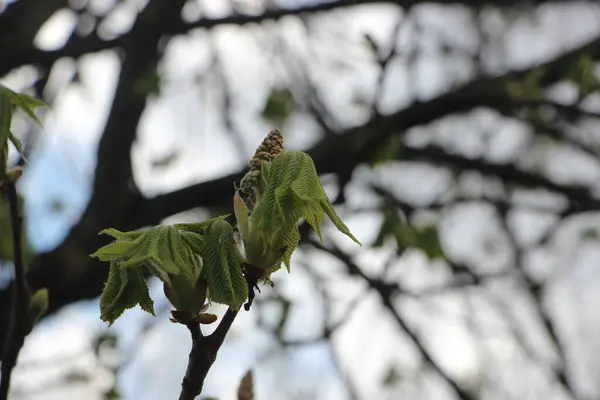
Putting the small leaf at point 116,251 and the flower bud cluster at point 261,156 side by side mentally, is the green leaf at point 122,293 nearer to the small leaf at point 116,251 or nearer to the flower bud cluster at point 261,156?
the small leaf at point 116,251

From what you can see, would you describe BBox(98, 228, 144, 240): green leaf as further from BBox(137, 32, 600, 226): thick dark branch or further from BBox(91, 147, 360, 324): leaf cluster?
BBox(137, 32, 600, 226): thick dark branch

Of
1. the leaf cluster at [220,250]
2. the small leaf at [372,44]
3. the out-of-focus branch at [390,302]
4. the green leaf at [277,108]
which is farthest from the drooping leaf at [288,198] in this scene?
the green leaf at [277,108]

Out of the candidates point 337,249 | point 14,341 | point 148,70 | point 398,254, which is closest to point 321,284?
point 337,249

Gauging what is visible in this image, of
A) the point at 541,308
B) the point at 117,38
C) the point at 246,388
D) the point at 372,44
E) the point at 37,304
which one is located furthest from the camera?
the point at 541,308

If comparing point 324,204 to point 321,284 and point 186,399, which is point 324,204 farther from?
point 321,284

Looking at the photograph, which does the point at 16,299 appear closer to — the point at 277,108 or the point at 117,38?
the point at 117,38

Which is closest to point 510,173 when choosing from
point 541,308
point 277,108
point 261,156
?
point 277,108

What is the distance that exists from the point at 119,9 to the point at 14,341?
2500 mm

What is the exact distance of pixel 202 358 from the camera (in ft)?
2.30

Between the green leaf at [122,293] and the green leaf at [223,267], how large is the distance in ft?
0.26

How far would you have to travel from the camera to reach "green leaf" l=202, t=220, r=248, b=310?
699mm

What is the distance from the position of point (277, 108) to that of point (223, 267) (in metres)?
2.20

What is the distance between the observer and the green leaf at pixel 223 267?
70 centimetres

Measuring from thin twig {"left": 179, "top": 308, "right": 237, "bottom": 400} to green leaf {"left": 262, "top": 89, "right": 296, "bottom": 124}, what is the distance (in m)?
2.22
